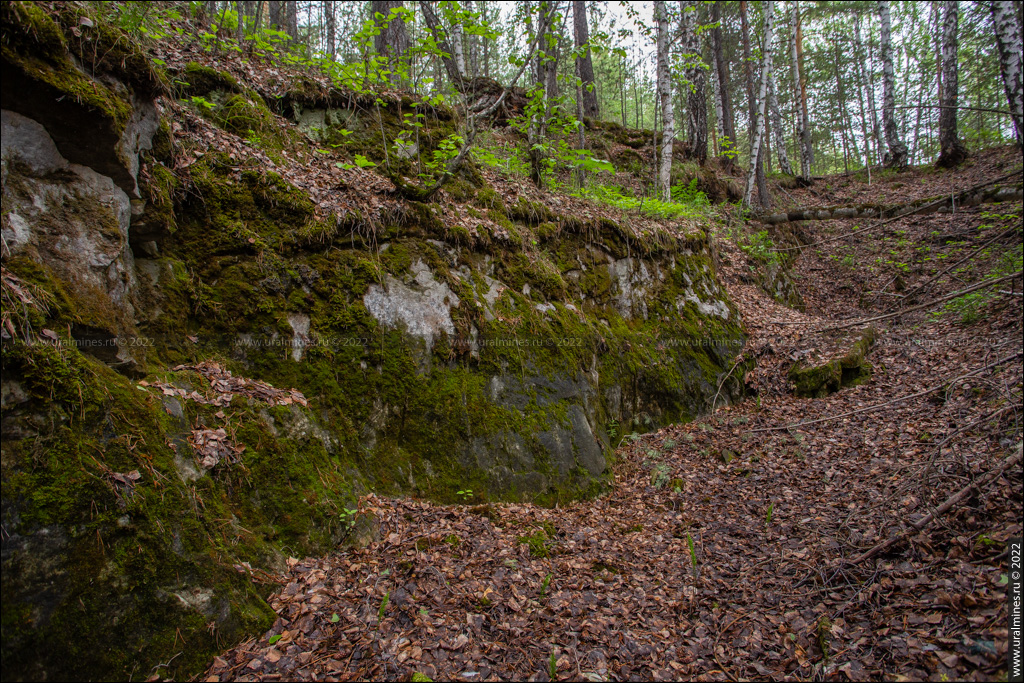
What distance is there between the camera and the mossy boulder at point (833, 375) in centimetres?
760

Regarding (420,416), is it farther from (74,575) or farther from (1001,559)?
(1001,559)

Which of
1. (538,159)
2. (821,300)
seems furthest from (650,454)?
(821,300)

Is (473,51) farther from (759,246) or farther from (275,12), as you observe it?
(759,246)

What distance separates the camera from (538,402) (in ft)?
19.7

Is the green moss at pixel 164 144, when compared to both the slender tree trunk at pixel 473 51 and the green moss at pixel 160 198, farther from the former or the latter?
the slender tree trunk at pixel 473 51

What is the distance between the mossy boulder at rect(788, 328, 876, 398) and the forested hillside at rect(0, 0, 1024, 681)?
0.06m

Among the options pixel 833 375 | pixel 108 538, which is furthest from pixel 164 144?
pixel 833 375

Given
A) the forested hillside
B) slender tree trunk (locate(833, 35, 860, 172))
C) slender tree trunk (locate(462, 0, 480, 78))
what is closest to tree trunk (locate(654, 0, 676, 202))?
the forested hillside

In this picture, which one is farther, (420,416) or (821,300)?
(821,300)

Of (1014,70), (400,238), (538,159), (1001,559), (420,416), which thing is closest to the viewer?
(1001,559)

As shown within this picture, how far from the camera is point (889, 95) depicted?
1633 cm

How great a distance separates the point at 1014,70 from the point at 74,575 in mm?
8663

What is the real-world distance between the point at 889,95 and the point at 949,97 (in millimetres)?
2487

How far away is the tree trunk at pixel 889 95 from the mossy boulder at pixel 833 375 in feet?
44.4
